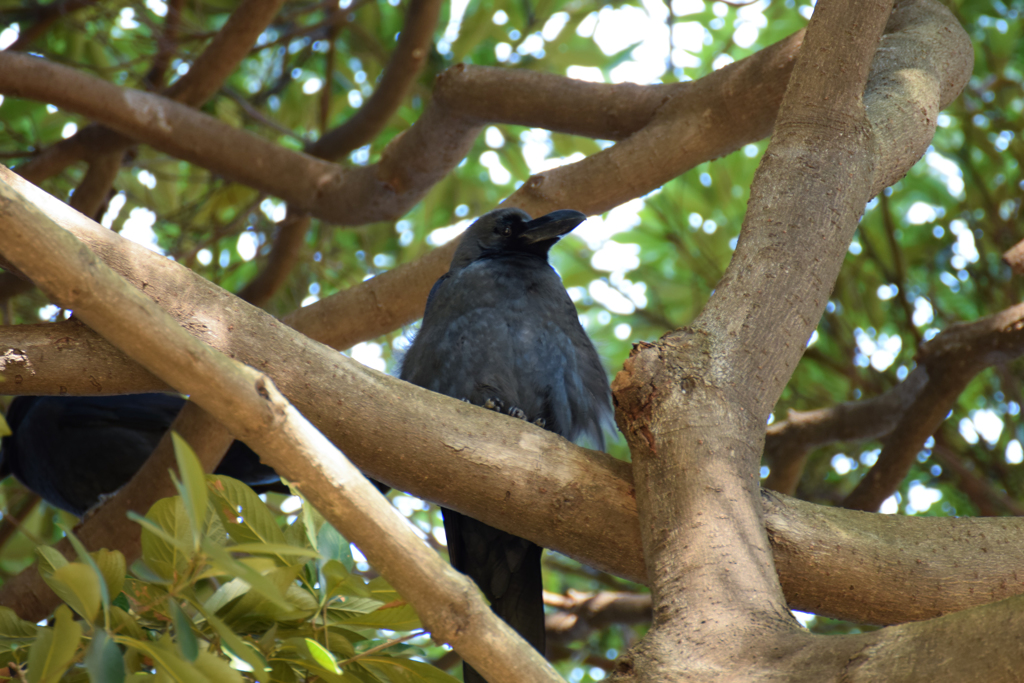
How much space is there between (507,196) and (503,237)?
157 cm

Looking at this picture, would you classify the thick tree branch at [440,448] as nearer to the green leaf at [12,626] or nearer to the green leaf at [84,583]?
the green leaf at [12,626]

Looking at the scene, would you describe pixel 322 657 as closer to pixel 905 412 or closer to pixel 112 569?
pixel 112 569

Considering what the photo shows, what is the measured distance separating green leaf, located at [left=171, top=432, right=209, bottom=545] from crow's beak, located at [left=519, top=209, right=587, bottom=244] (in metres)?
2.00

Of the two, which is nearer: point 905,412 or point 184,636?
point 184,636

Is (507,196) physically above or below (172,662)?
above

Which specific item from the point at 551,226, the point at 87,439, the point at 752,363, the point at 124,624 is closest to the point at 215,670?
the point at 124,624

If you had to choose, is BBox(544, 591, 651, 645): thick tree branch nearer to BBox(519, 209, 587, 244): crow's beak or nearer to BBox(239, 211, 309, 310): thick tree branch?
BBox(519, 209, 587, 244): crow's beak

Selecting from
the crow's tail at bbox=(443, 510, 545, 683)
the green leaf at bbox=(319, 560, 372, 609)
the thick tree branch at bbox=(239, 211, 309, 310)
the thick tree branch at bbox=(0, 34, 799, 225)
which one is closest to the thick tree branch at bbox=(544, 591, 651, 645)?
the crow's tail at bbox=(443, 510, 545, 683)

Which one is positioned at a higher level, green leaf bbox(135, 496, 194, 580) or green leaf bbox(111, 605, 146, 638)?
green leaf bbox(135, 496, 194, 580)

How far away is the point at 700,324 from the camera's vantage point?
1918 mm

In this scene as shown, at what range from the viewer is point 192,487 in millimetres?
1052

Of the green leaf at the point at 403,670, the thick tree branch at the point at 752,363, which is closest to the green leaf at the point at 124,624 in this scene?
the green leaf at the point at 403,670

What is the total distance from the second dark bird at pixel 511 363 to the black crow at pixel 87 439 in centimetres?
108

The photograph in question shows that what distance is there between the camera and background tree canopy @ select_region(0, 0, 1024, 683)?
3201 mm
